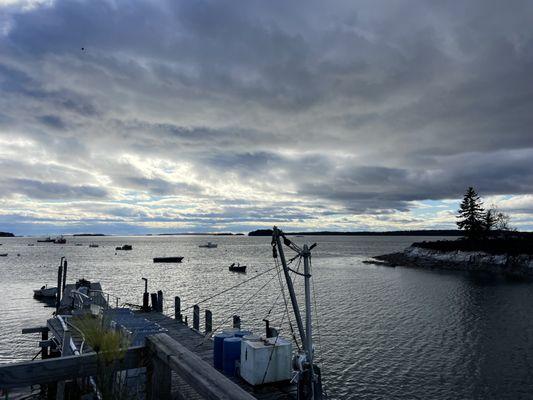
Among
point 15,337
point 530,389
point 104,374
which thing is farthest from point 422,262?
point 104,374

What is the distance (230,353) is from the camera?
52.4 feet

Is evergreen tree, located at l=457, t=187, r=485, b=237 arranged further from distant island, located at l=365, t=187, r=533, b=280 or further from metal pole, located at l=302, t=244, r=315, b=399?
metal pole, located at l=302, t=244, r=315, b=399

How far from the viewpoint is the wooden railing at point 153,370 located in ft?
12.7

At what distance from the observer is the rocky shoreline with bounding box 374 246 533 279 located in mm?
79381

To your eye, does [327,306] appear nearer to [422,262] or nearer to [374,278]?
[374,278]

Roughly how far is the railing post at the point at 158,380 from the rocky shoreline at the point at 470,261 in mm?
83123

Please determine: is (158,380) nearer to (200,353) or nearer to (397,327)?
(200,353)

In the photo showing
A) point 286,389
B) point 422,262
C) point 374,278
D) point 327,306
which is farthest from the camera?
point 422,262

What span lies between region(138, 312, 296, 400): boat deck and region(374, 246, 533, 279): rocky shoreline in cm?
6994

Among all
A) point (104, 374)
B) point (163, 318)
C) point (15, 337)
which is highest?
point (104, 374)

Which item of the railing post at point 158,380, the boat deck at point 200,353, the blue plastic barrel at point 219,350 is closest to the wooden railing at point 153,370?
the railing post at point 158,380

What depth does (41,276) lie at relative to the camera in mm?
80375

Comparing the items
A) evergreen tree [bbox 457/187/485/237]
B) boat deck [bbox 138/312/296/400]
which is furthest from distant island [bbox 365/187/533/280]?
boat deck [bbox 138/312/296/400]

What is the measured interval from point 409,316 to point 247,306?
1750 cm
